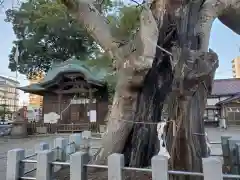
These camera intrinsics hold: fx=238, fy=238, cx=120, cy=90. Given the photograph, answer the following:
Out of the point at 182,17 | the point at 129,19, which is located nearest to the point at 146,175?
the point at 182,17

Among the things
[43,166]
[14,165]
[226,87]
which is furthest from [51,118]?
[226,87]

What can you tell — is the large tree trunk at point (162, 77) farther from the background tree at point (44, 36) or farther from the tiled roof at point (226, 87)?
the tiled roof at point (226, 87)

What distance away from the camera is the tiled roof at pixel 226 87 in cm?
2672

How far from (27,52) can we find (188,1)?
19.5 meters

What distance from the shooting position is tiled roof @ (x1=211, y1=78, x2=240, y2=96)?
2672cm

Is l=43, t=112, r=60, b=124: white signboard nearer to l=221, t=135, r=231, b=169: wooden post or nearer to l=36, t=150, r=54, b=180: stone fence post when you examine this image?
l=221, t=135, r=231, b=169: wooden post

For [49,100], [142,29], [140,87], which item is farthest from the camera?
[49,100]

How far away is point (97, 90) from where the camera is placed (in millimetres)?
17375

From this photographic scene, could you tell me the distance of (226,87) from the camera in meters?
27.9

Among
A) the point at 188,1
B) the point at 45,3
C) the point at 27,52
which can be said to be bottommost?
the point at 188,1

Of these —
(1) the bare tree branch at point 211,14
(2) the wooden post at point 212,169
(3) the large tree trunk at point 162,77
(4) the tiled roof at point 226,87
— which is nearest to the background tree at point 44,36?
(4) the tiled roof at point 226,87

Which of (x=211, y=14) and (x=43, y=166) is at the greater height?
(x=211, y=14)

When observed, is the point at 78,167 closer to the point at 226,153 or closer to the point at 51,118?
the point at 226,153

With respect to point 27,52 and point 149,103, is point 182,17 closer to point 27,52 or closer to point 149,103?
point 149,103
